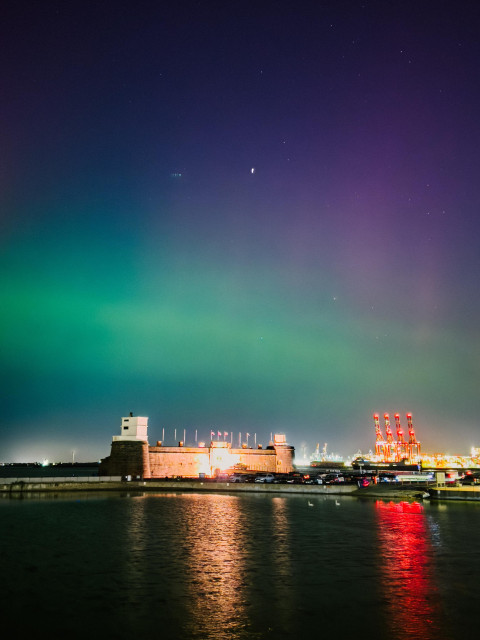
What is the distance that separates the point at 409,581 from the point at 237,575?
754 centimetres

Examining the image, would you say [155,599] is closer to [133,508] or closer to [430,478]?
[133,508]

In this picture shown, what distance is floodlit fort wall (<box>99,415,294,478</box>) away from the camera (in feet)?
253

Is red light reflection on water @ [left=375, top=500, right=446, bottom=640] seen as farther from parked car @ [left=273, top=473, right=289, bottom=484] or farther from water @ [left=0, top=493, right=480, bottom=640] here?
parked car @ [left=273, top=473, right=289, bottom=484]

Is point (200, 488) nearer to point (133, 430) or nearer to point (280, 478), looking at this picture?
point (133, 430)

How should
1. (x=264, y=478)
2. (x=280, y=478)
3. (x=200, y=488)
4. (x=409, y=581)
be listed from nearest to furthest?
1. (x=409, y=581)
2. (x=200, y=488)
3. (x=264, y=478)
4. (x=280, y=478)

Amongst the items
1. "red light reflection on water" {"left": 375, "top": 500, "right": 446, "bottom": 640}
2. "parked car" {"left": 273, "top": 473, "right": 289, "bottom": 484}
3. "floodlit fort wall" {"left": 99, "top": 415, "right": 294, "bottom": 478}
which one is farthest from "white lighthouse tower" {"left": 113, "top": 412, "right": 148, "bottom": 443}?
"red light reflection on water" {"left": 375, "top": 500, "right": 446, "bottom": 640}

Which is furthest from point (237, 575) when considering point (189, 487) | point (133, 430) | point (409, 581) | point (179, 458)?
point (179, 458)

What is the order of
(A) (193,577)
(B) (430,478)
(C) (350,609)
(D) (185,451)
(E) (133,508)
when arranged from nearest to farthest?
(C) (350,609), (A) (193,577), (E) (133,508), (D) (185,451), (B) (430,478)

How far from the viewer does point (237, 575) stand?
78.8ft

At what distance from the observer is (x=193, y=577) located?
23609 mm

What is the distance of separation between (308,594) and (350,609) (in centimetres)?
246

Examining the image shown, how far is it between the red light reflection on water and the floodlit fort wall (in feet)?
143

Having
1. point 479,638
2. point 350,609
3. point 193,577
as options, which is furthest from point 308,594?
point 479,638

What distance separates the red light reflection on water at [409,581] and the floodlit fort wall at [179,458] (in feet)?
143
